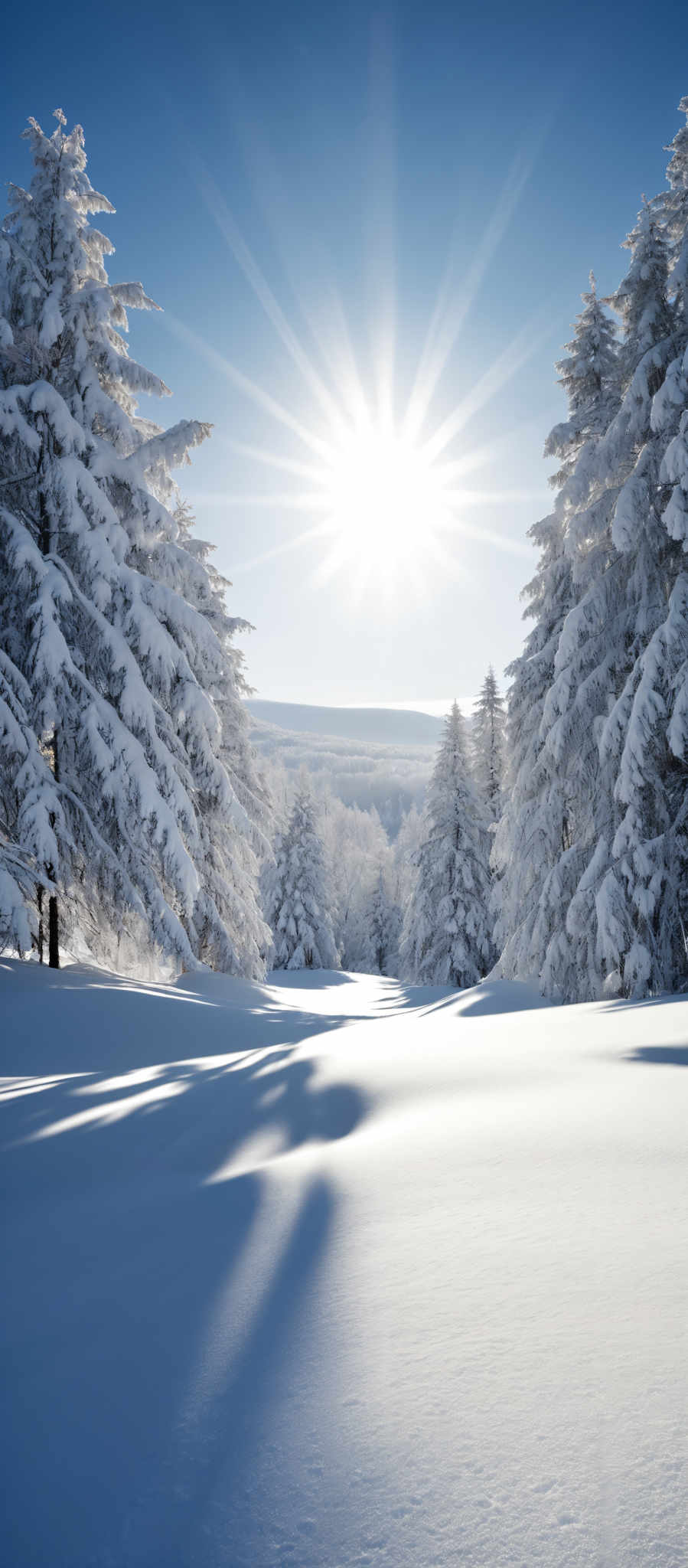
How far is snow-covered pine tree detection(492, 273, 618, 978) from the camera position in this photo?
11047 millimetres

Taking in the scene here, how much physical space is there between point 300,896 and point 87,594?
2253 cm


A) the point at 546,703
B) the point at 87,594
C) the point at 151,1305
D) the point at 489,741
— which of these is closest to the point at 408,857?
the point at 489,741

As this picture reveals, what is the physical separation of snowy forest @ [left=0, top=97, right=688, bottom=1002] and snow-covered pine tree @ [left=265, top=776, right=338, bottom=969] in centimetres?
1848

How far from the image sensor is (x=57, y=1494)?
1131mm

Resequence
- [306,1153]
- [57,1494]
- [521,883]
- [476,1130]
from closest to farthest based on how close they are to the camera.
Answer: [57,1494] < [476,1130] < [306,1153] < [521,883]

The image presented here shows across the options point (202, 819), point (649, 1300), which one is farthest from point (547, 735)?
point (649, 1300)

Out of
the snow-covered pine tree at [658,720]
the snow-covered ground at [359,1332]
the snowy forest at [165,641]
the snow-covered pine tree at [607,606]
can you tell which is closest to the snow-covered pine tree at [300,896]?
the snowy forest at [165,641]

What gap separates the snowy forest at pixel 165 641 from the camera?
7.79 m

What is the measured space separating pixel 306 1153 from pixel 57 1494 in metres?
1.72

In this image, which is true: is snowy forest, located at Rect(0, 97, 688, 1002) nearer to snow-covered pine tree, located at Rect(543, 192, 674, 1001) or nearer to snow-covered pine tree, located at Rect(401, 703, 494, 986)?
snow-covered pine tree, located at Rect(543, 192, 674, 1001)

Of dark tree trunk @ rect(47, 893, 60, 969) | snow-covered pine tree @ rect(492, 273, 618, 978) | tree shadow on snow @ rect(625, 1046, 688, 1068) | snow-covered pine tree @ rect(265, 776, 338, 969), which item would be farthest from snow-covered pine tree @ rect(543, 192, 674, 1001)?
snow-covered pine tree @ rect(265, 776, 338, 969)

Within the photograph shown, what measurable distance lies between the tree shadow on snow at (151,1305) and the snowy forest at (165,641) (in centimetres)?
392

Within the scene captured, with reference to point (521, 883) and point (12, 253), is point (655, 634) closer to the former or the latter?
point (521, 883)

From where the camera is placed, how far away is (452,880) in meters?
23.3
